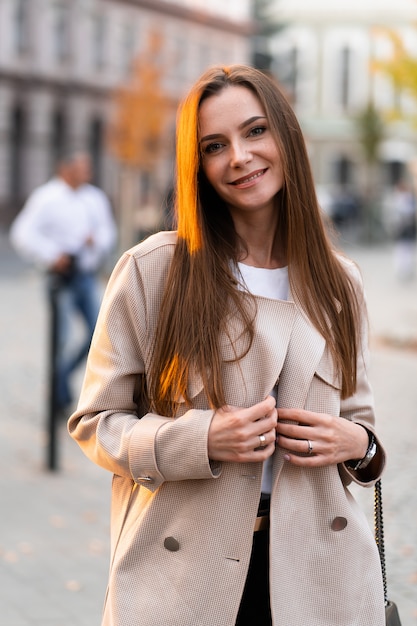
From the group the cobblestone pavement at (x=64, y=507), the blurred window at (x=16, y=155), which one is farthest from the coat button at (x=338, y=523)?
the blurred window at (x=16, y=155)

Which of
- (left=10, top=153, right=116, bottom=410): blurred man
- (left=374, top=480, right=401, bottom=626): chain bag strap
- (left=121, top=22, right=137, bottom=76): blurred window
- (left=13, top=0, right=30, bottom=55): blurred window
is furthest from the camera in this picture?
(left=121, top=22, right=137, bottom=76): blurred window

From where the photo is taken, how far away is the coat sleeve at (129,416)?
2.10 metres

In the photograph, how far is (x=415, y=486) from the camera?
20.8ft

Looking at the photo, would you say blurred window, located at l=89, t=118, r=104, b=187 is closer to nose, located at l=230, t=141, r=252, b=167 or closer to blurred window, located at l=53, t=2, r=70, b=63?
blurred window, located at l=53, t=2, r=70, b=63

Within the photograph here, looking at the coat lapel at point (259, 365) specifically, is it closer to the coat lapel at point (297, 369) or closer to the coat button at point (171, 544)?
the coat lapel at point (297, 369)

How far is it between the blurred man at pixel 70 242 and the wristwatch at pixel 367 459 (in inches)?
226

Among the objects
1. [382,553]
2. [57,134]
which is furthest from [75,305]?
[57,134]

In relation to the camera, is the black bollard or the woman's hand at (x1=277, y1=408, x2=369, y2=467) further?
the black bollard

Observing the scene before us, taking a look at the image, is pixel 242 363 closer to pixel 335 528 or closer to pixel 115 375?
pixel 115 375

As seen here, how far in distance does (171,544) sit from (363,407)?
0.55 metres

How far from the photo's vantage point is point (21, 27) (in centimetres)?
4009

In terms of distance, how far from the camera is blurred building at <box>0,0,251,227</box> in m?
39.0

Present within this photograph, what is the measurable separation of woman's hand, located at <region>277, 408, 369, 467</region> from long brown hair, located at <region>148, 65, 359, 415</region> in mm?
145

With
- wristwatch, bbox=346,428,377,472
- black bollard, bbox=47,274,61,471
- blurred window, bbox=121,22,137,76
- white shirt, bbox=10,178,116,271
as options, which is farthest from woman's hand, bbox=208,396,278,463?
blurred window, bbox=121,22,137,76
